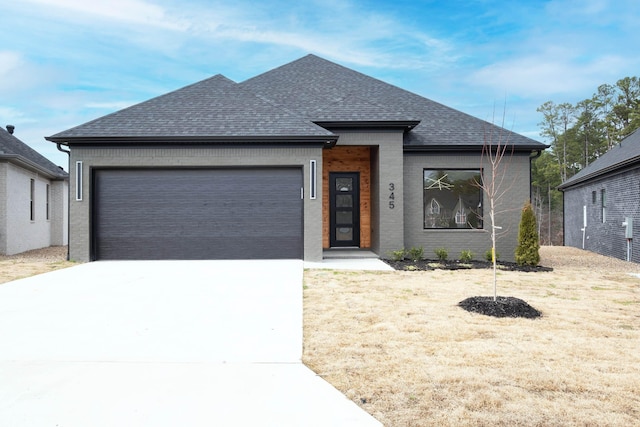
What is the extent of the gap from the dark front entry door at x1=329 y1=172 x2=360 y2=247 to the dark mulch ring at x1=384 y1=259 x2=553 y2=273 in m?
2.61

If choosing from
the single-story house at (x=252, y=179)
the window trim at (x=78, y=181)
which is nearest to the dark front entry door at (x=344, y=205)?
the single-story house at (x=252, y=179)

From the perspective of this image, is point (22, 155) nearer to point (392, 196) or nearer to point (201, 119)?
point (201, 119)

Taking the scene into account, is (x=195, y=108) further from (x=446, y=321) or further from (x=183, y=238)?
(x=446, y=321)

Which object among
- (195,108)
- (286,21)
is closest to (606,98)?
(286,21)

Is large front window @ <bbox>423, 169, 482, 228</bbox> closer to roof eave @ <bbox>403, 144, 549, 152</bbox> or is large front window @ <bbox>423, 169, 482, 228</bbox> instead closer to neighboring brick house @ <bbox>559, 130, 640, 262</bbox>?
roof eave @ <bbox>403, 144, 549, 152</bbox>

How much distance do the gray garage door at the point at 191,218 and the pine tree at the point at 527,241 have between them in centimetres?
609

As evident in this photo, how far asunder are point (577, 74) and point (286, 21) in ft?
91.9

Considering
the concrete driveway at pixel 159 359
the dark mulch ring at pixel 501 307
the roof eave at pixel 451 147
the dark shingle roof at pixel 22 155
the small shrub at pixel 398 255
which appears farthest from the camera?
the dark shingle roof at pixel 22 155

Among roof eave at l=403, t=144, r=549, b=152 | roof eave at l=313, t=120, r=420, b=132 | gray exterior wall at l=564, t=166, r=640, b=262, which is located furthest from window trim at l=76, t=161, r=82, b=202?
gray exterior wall at l=564, t=166, r=640, b=262

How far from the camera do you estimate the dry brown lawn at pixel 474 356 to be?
3.30 meters

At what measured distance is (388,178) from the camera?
Answer: 44.2 ft

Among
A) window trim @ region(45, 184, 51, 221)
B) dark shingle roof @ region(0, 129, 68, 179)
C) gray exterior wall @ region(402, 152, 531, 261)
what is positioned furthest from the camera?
window trim @ region(45, 184, 51, 221)

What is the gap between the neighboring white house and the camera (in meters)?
15.8

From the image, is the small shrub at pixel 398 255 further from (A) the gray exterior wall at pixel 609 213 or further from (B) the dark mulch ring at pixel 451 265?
(A) the gray exterior wall at pixel 609 213
